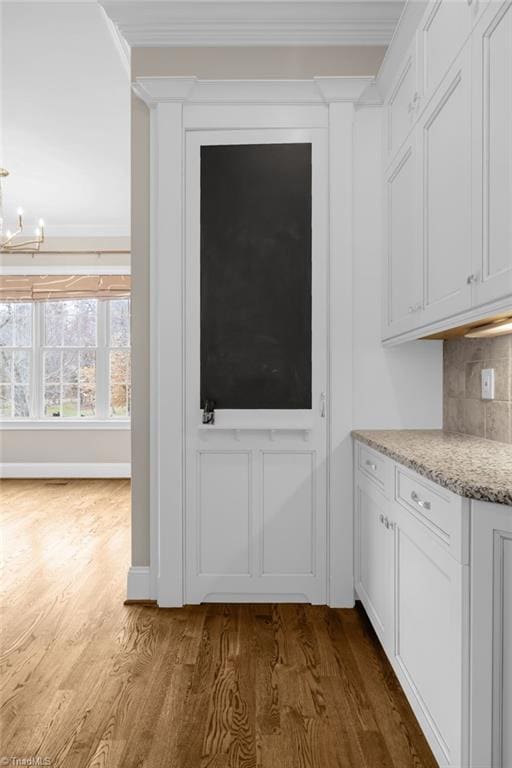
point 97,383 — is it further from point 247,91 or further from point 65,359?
point 247,91

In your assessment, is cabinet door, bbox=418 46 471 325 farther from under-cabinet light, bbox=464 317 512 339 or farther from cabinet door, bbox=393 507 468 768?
cabinet door, bbox=393 507 468 768

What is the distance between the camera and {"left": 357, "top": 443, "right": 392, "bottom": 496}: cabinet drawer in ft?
6.72

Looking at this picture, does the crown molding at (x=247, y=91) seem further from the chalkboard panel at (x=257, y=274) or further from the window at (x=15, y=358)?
the window at (x=15, y=358)

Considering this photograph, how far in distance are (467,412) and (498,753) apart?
1467 mm

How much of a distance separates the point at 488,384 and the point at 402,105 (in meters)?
1.32

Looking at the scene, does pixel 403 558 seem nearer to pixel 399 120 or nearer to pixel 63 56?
pixel 399 120

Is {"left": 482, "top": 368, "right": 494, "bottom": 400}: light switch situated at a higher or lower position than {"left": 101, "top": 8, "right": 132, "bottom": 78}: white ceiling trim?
lower

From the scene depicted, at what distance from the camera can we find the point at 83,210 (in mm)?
5840

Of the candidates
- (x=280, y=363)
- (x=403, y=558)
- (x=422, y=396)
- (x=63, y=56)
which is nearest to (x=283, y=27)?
(x=63, y=56)

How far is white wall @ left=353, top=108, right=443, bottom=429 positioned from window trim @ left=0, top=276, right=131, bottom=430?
4.10m

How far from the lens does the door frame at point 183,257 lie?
270 cm

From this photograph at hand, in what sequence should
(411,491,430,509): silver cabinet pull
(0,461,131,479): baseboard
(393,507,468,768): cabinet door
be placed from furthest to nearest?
(0,461,131,479): baseboard → (411,491,430,509): silver cabinet pull → (393,507,468,768): cabinet door

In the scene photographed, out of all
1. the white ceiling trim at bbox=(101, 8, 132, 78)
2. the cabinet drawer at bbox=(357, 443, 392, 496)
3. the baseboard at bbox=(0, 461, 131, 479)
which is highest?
the white ceiling trim at bbox=(101, 8, 132, 78)

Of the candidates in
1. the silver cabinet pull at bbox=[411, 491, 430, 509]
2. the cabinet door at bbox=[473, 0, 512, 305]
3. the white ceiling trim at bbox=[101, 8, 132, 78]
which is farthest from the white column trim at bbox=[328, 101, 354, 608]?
the white ceiling trim at bbox=[101, 8, 132, 78]
